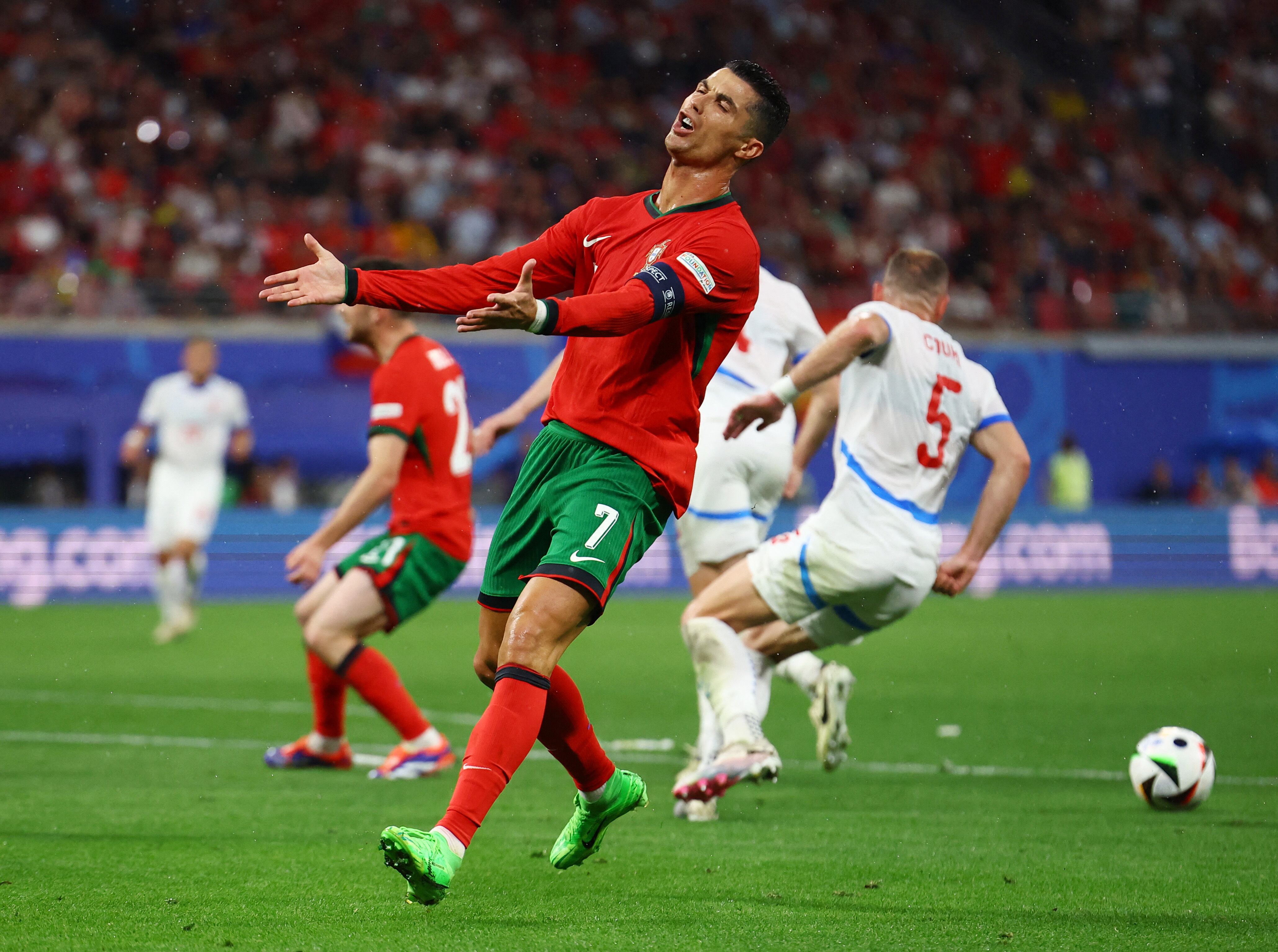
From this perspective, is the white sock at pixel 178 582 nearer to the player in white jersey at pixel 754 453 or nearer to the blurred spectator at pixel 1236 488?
the player in white jersey at pixel 754 453

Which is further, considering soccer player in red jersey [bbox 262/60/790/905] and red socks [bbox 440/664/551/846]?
soccer player in red jersey [bbox 262/60/790/905]

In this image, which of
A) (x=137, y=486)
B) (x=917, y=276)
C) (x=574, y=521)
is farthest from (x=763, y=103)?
(x=137, y=486)

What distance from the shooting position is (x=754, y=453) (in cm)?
709

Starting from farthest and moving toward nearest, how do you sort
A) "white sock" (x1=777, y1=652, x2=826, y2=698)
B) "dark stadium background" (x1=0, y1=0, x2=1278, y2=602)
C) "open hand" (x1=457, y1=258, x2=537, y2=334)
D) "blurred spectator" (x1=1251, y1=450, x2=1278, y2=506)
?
"blurred spectator" (x1=1251, y1=450, x2=1278, y2=506) < "dark stadium background" (x1=0, y1=0, x2=1278, y2=602) < "white sock" (x1=777, y1=652, x2=826, y2=698) < "open hand" (x1=457, y1=258, x2=537, y2=334)

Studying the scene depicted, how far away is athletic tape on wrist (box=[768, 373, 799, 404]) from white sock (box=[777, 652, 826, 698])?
139 cm

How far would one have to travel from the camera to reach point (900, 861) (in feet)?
16.4

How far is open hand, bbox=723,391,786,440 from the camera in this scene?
5.58 metres

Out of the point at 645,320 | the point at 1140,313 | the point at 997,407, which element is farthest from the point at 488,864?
the point at 1140,313

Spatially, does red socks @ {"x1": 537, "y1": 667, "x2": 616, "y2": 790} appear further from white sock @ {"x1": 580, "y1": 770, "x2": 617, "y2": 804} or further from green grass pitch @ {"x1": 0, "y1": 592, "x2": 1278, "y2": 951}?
green grass pitch @ {"x1": 0, "y1": 592, "x2": 1278, "y2": 951}

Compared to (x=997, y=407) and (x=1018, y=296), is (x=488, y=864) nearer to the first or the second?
(x=997, y=407)

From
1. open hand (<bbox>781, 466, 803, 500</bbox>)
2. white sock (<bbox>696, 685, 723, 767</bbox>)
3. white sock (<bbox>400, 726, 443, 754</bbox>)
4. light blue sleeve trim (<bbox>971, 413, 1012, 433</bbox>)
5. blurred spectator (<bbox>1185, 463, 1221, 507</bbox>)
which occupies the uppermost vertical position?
light blue sleeve trim (<bbox>971, 413, 1012, 433</bbox>)

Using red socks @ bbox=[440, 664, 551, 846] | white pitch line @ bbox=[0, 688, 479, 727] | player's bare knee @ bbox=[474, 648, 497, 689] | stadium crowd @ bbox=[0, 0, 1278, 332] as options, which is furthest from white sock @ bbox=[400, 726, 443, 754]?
→ stadium crowd @ bbox=[0, 0, 1278, 332]

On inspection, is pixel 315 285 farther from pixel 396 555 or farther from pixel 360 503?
pixel 396 555

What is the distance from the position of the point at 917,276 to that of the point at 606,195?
58.5 ft
